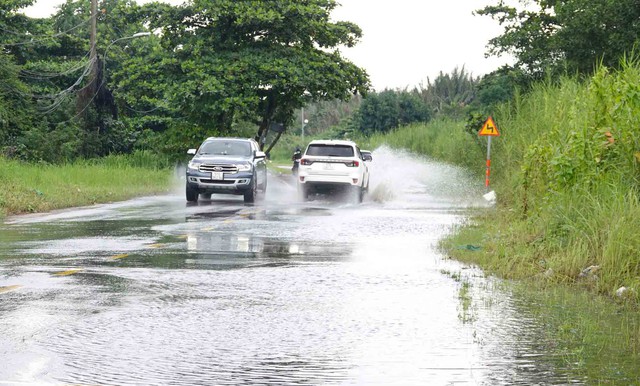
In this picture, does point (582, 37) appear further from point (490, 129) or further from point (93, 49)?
point (93, 49)

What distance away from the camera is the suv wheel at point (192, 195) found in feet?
96.2

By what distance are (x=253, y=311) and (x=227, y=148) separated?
21.3m

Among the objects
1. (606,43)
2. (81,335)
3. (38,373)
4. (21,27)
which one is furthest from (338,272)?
(21,27)

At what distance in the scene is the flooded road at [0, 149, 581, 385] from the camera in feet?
24.1

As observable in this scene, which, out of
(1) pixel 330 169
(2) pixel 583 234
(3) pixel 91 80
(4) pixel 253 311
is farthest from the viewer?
(3) pixel 91 80

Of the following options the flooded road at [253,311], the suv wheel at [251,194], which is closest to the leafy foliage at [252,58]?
the suv wheel at [251,194]

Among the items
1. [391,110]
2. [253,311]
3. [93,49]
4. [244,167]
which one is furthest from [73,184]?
[391,110]

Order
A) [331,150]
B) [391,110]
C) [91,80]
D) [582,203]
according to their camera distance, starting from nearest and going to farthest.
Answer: [582,203] < [331,150] < [91,80] < [391,110]

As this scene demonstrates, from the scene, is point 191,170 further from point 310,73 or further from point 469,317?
point 469,317

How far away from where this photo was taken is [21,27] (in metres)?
55.8

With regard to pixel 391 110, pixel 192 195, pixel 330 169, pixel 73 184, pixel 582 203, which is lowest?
pixel 192 195

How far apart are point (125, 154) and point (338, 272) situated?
35.8 meters

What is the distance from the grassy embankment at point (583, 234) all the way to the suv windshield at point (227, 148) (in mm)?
11631

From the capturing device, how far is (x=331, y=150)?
31.2m
